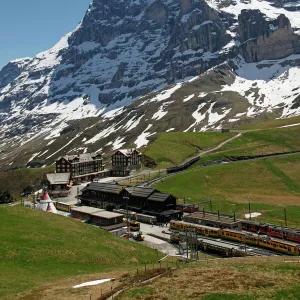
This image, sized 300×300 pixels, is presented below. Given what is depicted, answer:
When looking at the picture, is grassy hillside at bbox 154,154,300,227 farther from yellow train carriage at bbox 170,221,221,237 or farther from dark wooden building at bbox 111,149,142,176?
dark wooden building at bbox 111,149,142,176

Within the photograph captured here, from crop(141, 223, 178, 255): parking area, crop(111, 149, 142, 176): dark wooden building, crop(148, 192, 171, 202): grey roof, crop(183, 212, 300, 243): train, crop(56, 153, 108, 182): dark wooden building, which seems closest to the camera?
crop(141, 223, 178, 255): parking area

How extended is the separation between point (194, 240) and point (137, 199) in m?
34.8

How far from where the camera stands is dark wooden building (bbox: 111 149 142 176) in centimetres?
14150

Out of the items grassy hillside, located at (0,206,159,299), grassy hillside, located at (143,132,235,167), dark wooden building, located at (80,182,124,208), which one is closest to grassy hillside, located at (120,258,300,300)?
grassy hillside, located at (0,206,159,299)

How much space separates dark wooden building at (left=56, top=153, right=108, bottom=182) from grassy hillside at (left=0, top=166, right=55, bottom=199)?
17069mm

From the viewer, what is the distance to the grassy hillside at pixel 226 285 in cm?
2841

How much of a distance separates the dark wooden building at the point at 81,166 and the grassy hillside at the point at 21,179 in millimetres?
17069

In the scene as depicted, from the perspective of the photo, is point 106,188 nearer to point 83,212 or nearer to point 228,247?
point 83,212

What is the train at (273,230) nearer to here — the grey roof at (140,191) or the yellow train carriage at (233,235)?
the yellow train carriage at (233,235)

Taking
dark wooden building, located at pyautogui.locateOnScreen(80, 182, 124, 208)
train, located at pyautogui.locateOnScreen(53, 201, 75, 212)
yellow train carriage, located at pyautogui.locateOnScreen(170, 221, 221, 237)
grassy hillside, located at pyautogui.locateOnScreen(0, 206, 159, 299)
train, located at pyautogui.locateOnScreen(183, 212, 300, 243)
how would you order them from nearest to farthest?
1. grassy hillside, located at pyautogui.locateOnScreen(0, 206, 159, 299)
2. train, located at pyautogui.locateOnScreen(183, 212, 300, 243)
3. yellow train carriage, located at pyautogui.locateOnScreen(170, 221, 221, 237)
4. dark wooden building, located at pyautogui.locateOnScreen(80, 182, 124, 208)
5. train, located at pyautogui.locateOnScreen(53, 201, 75, 212)

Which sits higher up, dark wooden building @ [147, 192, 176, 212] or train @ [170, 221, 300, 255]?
dark wooden building @ [147, 192, 176, 212]

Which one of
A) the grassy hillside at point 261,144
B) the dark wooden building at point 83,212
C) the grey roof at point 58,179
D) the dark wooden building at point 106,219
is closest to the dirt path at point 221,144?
the grassy hillside at point 261,144

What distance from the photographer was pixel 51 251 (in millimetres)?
47125

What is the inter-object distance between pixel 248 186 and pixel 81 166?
58089 millimetres
